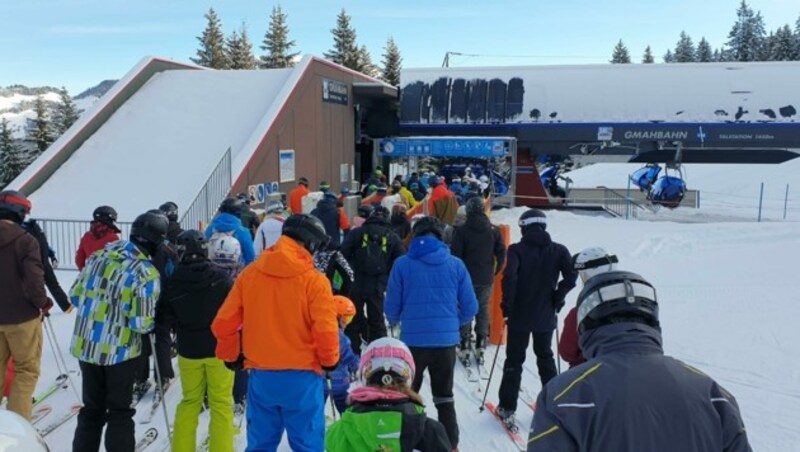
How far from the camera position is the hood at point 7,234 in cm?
480

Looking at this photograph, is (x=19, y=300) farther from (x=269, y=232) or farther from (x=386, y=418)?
(x=386, y=418)

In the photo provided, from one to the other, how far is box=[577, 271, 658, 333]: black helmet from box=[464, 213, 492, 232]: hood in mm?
4928

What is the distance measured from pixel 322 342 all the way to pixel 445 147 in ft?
60.6

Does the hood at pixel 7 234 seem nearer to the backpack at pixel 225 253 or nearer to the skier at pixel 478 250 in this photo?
the backpack at pixel 225 253

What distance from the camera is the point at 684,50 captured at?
72.8 meters

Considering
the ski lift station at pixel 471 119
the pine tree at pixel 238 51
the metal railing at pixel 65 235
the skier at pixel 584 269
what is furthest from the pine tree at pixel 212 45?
the skier at pixel 584 269

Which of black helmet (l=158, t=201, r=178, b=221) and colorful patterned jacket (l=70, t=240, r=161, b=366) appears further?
black helmet (l=158, t=201, r=178, b=221)

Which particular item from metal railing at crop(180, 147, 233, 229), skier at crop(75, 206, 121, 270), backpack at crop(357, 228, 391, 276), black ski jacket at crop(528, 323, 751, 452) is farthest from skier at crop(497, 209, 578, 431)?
metal railing at crop(180, 147, 233, 229)

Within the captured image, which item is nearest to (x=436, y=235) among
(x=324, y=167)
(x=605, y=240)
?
(x=605, y=240)

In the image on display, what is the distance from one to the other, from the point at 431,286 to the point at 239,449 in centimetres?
199

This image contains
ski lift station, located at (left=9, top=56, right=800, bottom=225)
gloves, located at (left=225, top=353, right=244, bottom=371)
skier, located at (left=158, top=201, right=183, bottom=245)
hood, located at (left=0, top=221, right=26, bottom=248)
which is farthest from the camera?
ski lift station, located at (left=9, top=56, right=800, bottom=225)

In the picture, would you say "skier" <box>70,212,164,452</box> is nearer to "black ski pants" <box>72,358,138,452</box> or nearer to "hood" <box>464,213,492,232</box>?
"black ski pants" <box>72,358,138,452</box>

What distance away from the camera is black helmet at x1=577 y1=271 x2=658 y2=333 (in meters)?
1.91

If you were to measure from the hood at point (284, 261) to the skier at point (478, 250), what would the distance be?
346 centimetres
